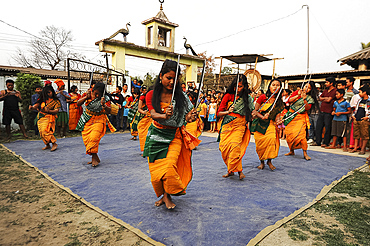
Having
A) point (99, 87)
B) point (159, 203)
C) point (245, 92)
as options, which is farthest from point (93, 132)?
point (245, 92)

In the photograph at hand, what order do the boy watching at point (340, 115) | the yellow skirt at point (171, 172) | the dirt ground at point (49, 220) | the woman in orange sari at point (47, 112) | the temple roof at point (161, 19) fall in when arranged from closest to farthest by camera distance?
the dirt ground at point (49, 220), the yellow skirt at point (171, 172), the woman in orange sari at point (47, 112), the boy watching at point (340, 115), the temple roof at point (161, 19)

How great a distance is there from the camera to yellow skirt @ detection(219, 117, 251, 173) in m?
4.21

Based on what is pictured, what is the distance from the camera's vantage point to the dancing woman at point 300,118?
6090mm

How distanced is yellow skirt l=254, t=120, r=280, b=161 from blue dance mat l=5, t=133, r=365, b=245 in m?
0.36

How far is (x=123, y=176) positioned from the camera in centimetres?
450

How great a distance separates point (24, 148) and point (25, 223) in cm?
502

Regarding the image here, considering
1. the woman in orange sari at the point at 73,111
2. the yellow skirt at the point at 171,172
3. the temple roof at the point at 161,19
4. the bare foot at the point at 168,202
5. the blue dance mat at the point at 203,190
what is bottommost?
the blue dance mat at the point at 203,190

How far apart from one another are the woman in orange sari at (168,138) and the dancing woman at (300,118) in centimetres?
395

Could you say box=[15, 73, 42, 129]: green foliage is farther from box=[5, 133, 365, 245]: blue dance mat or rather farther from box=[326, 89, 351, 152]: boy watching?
box=[326, 89, 351, 152]: boy watching

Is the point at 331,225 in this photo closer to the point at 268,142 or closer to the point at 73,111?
the point at 268,142

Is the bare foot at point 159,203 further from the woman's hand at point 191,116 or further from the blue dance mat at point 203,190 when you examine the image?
the woman's hand at point 191,116

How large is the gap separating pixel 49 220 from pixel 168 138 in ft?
5.40

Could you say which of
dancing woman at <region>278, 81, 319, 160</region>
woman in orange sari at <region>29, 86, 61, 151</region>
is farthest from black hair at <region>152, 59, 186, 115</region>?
woman in orange sari at <region>29, 86, 61, 151</region>


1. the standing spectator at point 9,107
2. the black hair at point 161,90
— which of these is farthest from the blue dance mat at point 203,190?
the standing spectator at point 9,107
